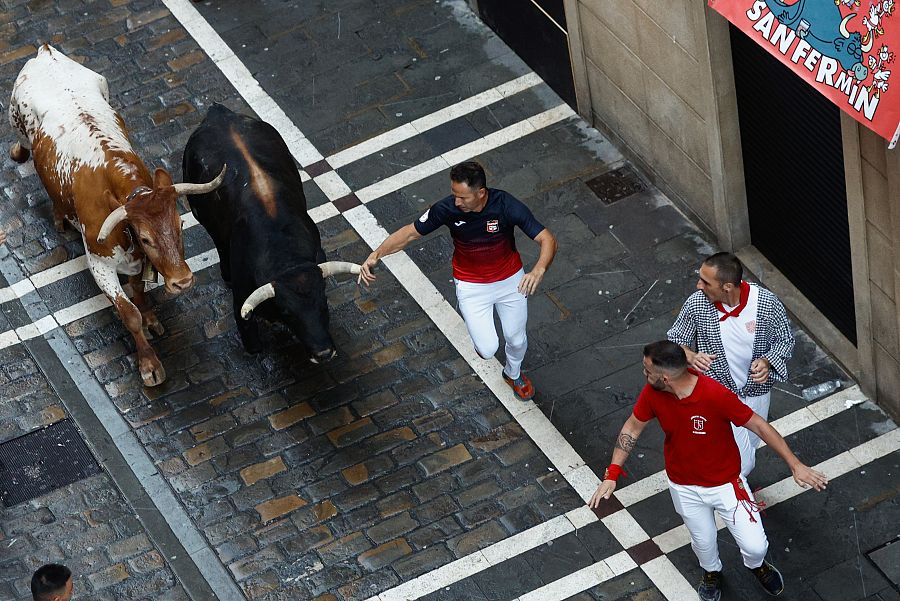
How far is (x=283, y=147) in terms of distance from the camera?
12844mm

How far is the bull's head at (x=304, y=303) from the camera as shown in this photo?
1147 centimetres

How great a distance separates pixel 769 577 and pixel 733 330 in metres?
1.86

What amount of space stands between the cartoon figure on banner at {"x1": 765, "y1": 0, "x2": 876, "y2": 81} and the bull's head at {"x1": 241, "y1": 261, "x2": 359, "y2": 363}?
13.0 feet

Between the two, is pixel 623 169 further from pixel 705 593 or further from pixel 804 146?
pixel 705 593

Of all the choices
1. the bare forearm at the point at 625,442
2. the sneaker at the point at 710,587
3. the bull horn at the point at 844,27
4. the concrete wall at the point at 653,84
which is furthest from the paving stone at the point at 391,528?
the bull horn at the point at 844,27

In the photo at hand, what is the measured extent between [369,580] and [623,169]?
5227mm

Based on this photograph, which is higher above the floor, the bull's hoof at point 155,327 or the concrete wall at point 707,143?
the concrete wall at point 707,143

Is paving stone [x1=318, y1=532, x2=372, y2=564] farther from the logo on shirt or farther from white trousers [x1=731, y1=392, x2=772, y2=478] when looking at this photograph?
the logo on shirt

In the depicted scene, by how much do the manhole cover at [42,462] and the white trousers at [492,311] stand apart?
346 centimetres

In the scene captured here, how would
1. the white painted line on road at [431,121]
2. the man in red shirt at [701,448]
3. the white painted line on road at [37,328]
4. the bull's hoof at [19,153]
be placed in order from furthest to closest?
the bull's hoof at [19,153], the white painted line on road at [431,121], the white painted line on road at [37,328], the man in red shirt at [701,448]

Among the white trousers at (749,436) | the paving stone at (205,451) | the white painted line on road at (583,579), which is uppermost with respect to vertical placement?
the white trousers at (749,436)

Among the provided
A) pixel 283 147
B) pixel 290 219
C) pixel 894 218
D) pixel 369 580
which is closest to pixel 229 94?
pixel 283 147

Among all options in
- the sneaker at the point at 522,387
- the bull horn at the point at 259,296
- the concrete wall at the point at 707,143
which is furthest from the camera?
the sneaker at the point at 522,387

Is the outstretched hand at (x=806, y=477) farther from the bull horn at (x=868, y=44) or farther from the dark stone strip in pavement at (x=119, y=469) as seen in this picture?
the dark stone strip in pavement at (x=119, y=469)
